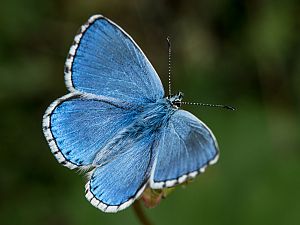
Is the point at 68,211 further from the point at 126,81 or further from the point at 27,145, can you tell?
the point at 126,81

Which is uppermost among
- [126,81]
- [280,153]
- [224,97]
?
[126,81]

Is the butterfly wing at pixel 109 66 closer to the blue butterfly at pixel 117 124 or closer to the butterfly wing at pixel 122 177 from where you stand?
the blue butterfly at pixel 117 124

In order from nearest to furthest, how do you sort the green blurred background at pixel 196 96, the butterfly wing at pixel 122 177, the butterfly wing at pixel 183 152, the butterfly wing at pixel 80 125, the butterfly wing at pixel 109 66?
the butterfly wing at pixel 183 152 < the butterfly wing at pixel 122 177 < the butterfly wing at pixel 80 125 < the butterfly wing at pixel 109 66 < the green blurred background at pixel 196 96

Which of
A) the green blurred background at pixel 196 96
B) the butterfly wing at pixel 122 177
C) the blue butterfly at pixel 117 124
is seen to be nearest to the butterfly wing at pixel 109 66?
the blue butterfly at pixel 117 124

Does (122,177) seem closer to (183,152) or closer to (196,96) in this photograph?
(183,152)

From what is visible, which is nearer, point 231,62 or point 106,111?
point 106,111

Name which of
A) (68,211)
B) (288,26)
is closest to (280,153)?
(288,26)

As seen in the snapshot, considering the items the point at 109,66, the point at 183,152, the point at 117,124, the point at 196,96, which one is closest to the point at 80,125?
the point at 117,124

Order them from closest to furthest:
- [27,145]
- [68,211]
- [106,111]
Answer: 1. [106,111]
2. [68,211]
3. [27,145]
